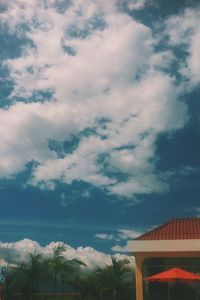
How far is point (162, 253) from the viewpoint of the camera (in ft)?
68.0

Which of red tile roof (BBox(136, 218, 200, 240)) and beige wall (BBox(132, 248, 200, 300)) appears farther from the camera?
red tile roof (BBox(136, 218, 200, 240))

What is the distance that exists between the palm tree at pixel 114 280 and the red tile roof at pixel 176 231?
274 centimetres

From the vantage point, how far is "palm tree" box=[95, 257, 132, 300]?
76.6 ft

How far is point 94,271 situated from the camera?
24.3 metres

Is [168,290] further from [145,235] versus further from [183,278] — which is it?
[183,278]

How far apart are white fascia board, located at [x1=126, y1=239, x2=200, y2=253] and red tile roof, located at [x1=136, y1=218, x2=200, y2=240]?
83 cm

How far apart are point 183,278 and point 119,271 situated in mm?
8515

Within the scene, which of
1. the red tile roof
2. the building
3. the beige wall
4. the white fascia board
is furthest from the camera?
the red tile roof

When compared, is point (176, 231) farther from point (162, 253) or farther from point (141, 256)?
point (141, 256)

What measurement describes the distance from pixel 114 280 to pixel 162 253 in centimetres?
434

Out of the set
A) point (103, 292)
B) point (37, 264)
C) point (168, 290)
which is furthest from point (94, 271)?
point (168, 290)

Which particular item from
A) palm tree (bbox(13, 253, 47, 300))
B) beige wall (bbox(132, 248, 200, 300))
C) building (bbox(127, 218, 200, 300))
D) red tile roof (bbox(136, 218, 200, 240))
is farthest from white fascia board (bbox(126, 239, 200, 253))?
palm tree (bbox(13, 253, 47, 300))

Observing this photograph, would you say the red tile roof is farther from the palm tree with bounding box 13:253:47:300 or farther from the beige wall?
the palm tree with bounding box 13:253:47:300

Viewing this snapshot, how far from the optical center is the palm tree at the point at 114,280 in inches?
919
